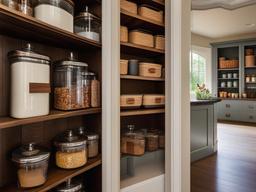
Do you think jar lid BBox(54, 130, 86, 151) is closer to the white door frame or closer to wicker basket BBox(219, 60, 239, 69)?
the white door frame

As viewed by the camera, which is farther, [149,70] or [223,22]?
[223,22]

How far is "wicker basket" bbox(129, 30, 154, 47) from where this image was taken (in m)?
1.67

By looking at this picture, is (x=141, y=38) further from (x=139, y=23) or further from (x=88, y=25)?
(x=88, y=25)

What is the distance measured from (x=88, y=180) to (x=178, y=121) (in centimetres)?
78

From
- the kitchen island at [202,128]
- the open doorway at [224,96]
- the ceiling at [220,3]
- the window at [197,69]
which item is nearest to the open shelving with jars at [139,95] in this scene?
the open doorway at [224,96]

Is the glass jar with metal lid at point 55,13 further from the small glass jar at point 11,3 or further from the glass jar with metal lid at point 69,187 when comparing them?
the glass jar with metal lid at point 69,187

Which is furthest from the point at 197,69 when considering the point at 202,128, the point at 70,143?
the point at 70,143

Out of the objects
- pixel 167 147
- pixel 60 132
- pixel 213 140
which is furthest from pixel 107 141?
pixel 213 140

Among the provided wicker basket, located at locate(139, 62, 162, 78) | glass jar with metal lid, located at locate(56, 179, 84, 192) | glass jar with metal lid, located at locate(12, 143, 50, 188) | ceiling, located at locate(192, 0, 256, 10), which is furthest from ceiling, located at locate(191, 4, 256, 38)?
glass jar with metal lid, located at locate(12, 143, 50, 188)

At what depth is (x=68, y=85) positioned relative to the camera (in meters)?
1.21

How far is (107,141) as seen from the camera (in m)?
1.31

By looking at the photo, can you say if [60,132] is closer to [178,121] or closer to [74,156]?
[74,156]

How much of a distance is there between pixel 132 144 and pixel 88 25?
0.93 metres

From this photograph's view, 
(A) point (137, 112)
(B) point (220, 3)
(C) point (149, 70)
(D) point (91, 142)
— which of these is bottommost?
(D) point (91, 142)
